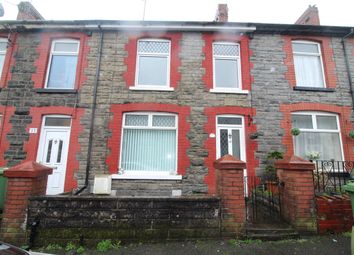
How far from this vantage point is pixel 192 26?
8.27 m

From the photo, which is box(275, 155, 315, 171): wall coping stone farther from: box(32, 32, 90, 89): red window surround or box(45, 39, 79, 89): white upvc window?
box(45, 39, 79, 89): white upvc window

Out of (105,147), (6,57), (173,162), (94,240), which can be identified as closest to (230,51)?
(173,162)

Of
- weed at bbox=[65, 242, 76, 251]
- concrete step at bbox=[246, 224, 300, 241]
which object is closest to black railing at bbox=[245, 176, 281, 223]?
concrete step at bbox=[246, 224, 300, 241]

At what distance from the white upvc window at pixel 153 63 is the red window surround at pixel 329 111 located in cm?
431

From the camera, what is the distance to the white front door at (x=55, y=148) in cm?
720

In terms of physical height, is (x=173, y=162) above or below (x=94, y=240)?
above

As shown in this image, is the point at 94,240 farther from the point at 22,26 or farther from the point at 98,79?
the point at 22,26

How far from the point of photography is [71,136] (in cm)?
744

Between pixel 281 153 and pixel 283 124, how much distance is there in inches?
42.1

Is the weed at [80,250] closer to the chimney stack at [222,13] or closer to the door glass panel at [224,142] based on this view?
the door glass panel at [224,142]

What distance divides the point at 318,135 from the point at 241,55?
399 cm

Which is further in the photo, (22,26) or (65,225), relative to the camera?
(22,26)

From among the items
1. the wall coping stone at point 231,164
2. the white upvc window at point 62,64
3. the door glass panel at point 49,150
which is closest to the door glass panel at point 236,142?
the wall coping stone at point 231,164

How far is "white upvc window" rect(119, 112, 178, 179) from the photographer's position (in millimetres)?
7469
